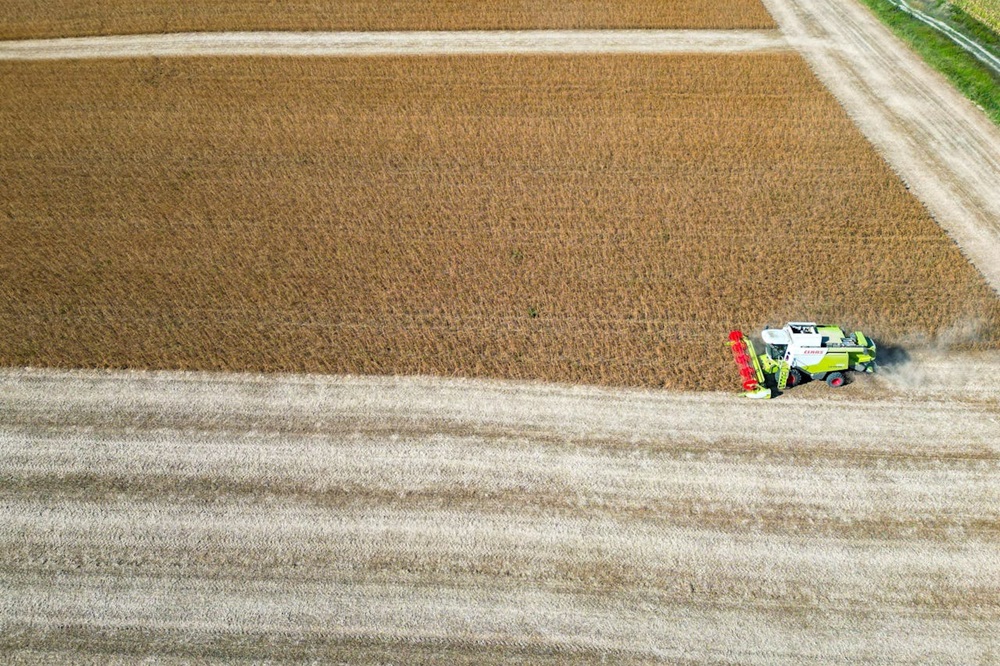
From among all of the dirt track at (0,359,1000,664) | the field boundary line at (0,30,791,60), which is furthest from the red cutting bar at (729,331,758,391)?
the field boundary line at (0,30,791,60)

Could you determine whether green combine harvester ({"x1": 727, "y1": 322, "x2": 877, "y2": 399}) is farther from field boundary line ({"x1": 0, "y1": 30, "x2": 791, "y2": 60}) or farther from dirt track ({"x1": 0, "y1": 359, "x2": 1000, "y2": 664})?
field boundary line ({"x1": 0, "y1": 30, "x2": 791, "y2": 60})

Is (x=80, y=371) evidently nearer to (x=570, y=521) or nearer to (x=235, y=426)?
(x=235, y=426)

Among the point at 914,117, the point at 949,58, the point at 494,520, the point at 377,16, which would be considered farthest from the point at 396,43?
the point at 494,520

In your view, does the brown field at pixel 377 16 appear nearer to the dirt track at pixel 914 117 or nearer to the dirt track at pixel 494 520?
the dirt track at pixel 914 117

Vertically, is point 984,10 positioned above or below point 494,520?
above

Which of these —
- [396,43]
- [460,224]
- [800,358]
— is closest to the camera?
[800,358]

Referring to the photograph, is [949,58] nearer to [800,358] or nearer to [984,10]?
[984,10]

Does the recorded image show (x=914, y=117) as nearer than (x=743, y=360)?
No
